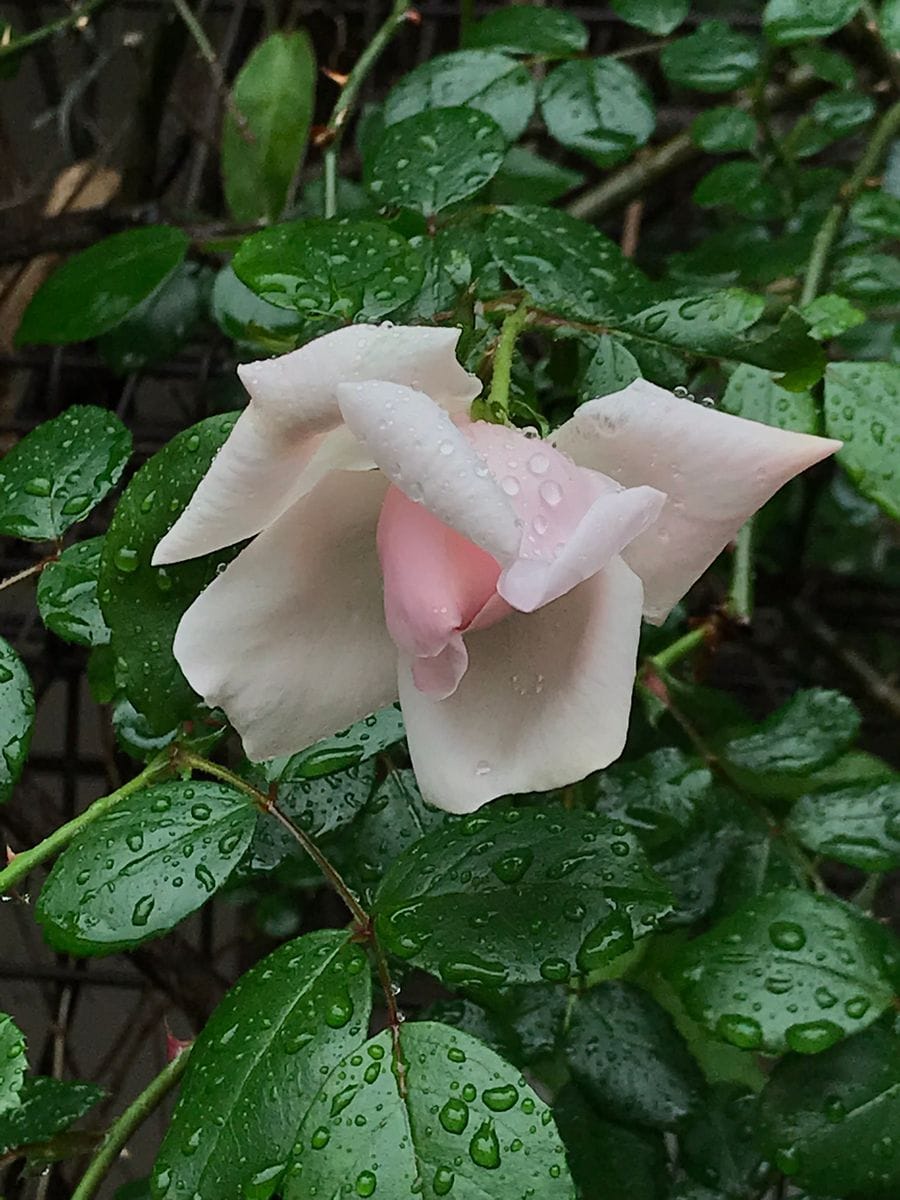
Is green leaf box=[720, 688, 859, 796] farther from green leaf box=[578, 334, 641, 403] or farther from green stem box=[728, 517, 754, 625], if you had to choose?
green leaf box=[578, 334, 641, 403]

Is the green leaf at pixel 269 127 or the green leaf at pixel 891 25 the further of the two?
the green leaf at pixel 269 127

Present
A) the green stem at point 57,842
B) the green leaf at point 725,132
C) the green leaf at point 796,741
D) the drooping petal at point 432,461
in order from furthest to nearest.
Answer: the green leaf at point 725,132, the green leaf at point 796,741, the green stem at point 57,842, the drooping petal at point 432,461

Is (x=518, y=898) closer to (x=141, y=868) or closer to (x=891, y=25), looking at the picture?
Result: (x=141, y=868)

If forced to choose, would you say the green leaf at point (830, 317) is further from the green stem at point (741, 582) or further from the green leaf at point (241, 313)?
the green leaf at point (241, 313)

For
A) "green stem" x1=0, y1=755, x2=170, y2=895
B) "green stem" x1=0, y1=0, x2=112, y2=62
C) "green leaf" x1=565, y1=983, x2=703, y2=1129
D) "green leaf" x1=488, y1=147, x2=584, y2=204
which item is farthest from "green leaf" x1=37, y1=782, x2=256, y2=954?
"green stem" x1=0, y1=0, x2=112, y2=62

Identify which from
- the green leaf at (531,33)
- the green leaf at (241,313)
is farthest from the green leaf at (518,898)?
the green leaf at (531,33)

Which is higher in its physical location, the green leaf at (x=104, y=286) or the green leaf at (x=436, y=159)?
the green leaf at (x=436, y=159)
